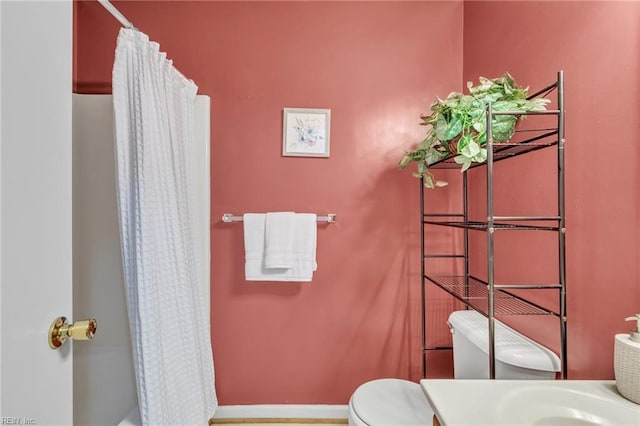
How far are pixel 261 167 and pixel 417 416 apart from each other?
133cm

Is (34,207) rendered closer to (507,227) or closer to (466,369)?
(507,227)

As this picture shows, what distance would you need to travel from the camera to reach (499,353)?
106cm

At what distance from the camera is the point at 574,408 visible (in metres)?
0.74

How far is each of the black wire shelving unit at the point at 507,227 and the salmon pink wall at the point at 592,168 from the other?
0.21ft

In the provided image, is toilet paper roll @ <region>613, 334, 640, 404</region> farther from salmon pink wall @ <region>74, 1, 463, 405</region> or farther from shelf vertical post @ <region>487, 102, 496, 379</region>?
salmon pink wall @ <region>74, 1, 463, 405</region>

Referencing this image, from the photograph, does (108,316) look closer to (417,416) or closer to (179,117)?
(179,117)

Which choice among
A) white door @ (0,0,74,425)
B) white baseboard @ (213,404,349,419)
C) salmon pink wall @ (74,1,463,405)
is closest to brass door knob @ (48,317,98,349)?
white door @ (0,0,74,425)

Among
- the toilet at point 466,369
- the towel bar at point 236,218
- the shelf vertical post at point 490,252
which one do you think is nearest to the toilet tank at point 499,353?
the toilet at point 466,369

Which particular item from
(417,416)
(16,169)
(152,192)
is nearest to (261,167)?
(152,192)

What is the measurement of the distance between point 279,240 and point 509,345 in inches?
41.6

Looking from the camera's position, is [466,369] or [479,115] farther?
[466,369]

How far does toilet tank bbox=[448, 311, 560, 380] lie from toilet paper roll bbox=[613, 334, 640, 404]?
0.26 metres

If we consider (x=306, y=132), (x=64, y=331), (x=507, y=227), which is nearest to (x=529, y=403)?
(x=507, y=227)

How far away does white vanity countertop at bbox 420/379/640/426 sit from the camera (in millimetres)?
696
